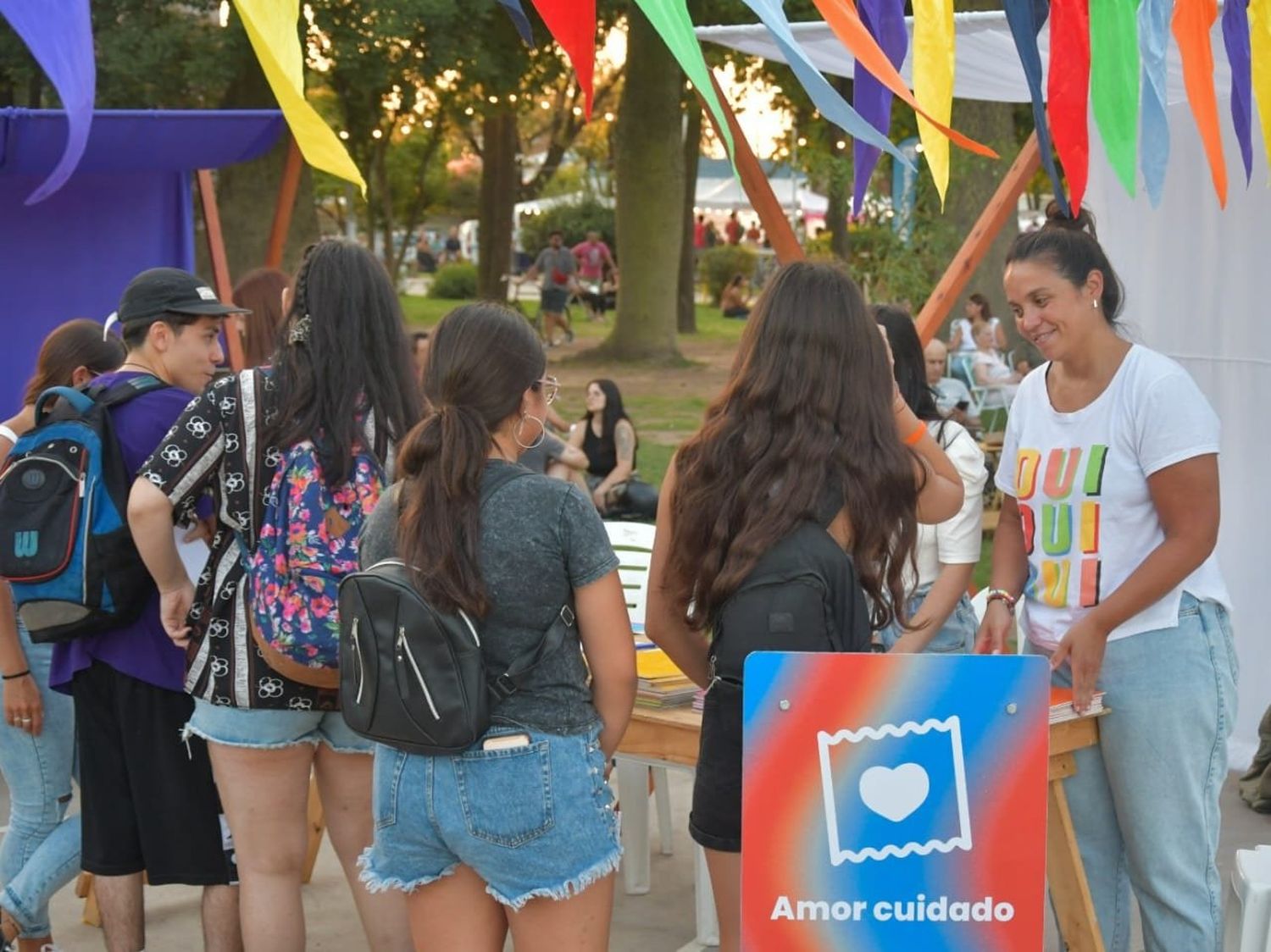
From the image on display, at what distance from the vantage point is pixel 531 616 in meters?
2.68

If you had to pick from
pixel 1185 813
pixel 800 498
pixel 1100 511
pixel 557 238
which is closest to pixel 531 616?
pixel 800 498

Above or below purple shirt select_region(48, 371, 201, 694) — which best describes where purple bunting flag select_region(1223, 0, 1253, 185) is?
above

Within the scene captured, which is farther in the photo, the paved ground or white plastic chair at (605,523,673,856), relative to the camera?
white plastic chair at (605,523,673,856)

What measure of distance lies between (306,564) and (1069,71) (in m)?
1.89

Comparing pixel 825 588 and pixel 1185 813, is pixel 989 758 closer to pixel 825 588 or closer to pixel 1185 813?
pixel 825 588

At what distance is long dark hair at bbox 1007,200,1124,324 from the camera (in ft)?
10.8

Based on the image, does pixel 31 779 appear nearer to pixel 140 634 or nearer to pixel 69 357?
pixel 140 634

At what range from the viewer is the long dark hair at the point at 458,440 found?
263cm

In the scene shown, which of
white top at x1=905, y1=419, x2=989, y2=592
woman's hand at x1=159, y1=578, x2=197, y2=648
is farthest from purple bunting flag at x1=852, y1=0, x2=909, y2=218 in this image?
woman's hand at x1=159, y1=578, x2=197, y2=648

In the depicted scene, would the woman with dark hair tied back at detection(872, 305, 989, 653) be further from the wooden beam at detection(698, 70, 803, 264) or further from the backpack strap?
the wooden beam at detection(698, 70, 803, 264)

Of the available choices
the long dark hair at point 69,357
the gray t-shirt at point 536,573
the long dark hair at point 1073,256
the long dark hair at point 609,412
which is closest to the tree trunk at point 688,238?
the long dark hair at point 609,412

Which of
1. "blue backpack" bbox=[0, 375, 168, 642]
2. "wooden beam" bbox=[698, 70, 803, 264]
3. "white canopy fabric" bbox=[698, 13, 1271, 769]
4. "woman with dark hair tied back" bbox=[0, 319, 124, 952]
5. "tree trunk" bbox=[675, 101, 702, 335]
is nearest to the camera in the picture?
"blue backpack" bbox=[0, 375, 168, 642]

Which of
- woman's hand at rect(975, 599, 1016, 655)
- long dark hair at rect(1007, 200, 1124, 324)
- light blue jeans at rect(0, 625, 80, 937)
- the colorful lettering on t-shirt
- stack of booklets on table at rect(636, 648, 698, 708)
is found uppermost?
long dark hair at rect(1007, 200, 1124, 324)

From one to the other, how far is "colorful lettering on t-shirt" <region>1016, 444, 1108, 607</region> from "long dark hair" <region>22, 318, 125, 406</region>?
2.45 meters
